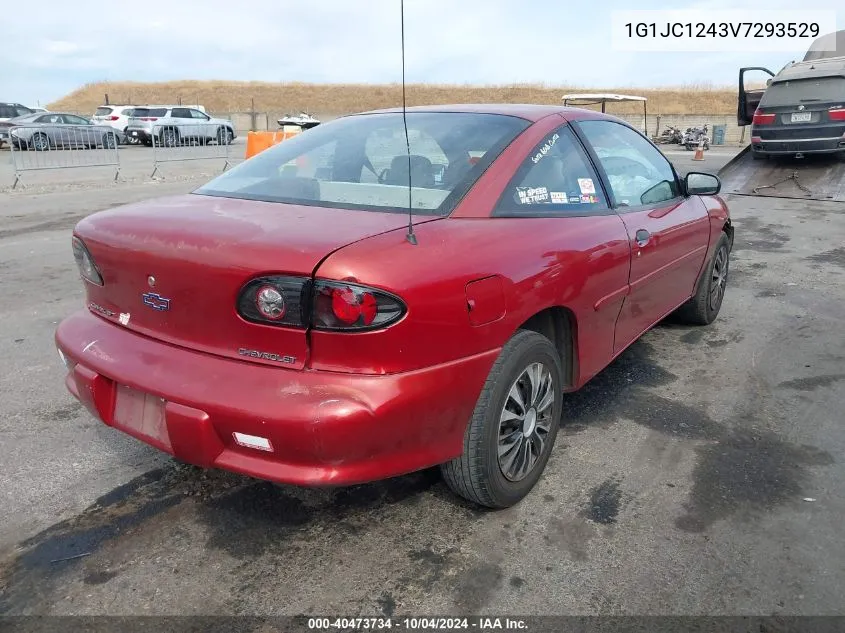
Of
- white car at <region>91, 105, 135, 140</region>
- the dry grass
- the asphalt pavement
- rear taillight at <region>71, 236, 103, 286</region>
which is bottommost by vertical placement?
the asphalt pavement

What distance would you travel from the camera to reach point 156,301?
2.38 meters

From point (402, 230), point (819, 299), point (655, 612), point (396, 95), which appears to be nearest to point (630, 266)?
point (402, 230)

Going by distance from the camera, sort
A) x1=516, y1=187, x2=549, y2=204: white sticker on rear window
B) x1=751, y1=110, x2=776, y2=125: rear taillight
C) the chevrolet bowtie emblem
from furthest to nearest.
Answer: x1=751, y1=110, x2=776, y2=125: rear taillight < x1=516, y1=187, x2=549, y2=204: white sticker on rear window < the chevrolet bowtie emblem

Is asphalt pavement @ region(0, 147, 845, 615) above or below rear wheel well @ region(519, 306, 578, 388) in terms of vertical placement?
below

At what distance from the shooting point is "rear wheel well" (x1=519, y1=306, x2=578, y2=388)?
→ 2.83 metres

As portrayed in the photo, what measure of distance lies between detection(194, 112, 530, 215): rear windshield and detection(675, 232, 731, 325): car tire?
93.2 inches

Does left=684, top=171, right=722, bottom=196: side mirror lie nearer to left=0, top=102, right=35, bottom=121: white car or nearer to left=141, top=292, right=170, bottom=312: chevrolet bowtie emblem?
left=141, top=292, right=170, bottom=312: chevrolet bowtie emblem

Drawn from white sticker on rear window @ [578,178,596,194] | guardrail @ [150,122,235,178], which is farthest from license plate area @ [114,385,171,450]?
guardrail @ [150,122,235,178]

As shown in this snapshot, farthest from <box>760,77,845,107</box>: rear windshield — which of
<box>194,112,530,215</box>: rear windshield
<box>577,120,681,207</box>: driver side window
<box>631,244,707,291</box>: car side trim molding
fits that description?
<box>194,112,530,215</box>: rear windshield

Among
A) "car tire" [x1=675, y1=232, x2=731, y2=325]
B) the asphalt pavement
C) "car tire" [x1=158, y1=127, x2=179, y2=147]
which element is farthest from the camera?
"car tire" [x1=158, y1=127, x2=179, y2=147]

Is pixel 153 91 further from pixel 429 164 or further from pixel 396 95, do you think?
pixel 429 164

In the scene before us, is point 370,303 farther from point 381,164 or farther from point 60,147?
point 60,147

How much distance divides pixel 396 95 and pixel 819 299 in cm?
7514

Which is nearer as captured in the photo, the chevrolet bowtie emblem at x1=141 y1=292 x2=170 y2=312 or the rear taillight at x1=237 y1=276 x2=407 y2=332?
the rear taillight at x1=237 y1=276 x2=407 y2=332
